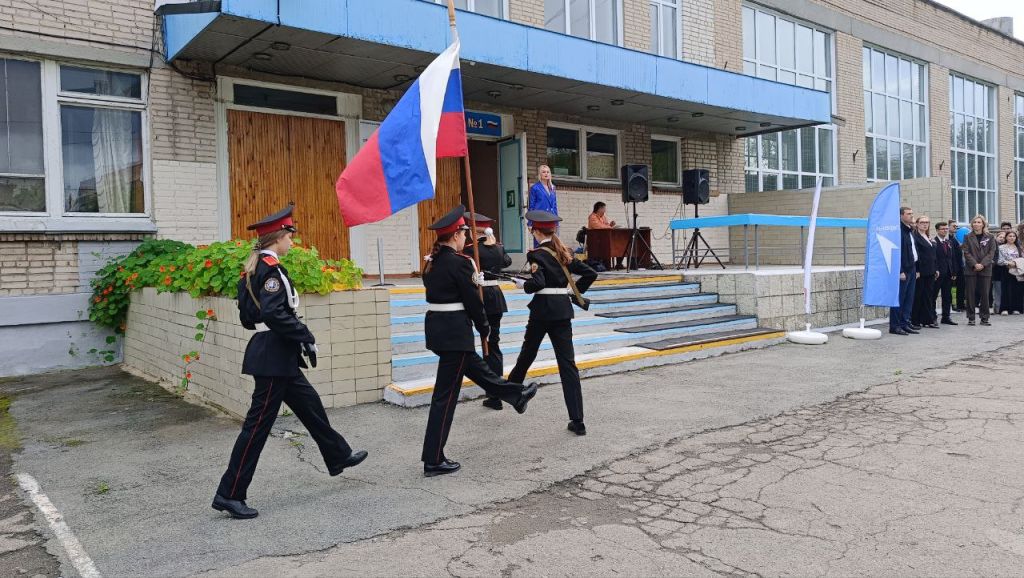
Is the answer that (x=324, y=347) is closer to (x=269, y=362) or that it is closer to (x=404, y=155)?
(x=404, y=155)

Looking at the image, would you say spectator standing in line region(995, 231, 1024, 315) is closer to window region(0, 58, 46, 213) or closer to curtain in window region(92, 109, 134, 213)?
curtain in window region(92, 109, 134, 213)

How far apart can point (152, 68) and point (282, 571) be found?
8.26m

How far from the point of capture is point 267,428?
4.30 metres

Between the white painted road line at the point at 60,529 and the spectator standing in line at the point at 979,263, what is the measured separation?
13342mm

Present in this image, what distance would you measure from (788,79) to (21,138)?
1636 centimetres

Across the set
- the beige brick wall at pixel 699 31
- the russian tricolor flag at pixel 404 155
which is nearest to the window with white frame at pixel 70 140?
the russian tricolor flag at pixel 404 155

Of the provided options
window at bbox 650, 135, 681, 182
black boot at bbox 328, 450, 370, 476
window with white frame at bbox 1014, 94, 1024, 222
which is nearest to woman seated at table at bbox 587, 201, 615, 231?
window at bbox 650, 135, 681, 182

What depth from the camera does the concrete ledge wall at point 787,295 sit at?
1112cm

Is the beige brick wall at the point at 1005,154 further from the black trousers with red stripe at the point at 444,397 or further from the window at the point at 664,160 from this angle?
the black trousers with red stripe at the point at 444,397

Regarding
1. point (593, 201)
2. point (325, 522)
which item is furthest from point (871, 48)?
point (325, 522)

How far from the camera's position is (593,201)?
14.6 metres

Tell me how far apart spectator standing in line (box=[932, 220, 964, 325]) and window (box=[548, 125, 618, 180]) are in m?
5.92

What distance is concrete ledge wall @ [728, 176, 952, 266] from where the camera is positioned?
16438 millimetres

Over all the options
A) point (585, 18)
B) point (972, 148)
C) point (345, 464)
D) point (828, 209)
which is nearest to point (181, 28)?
point (345, 464)
